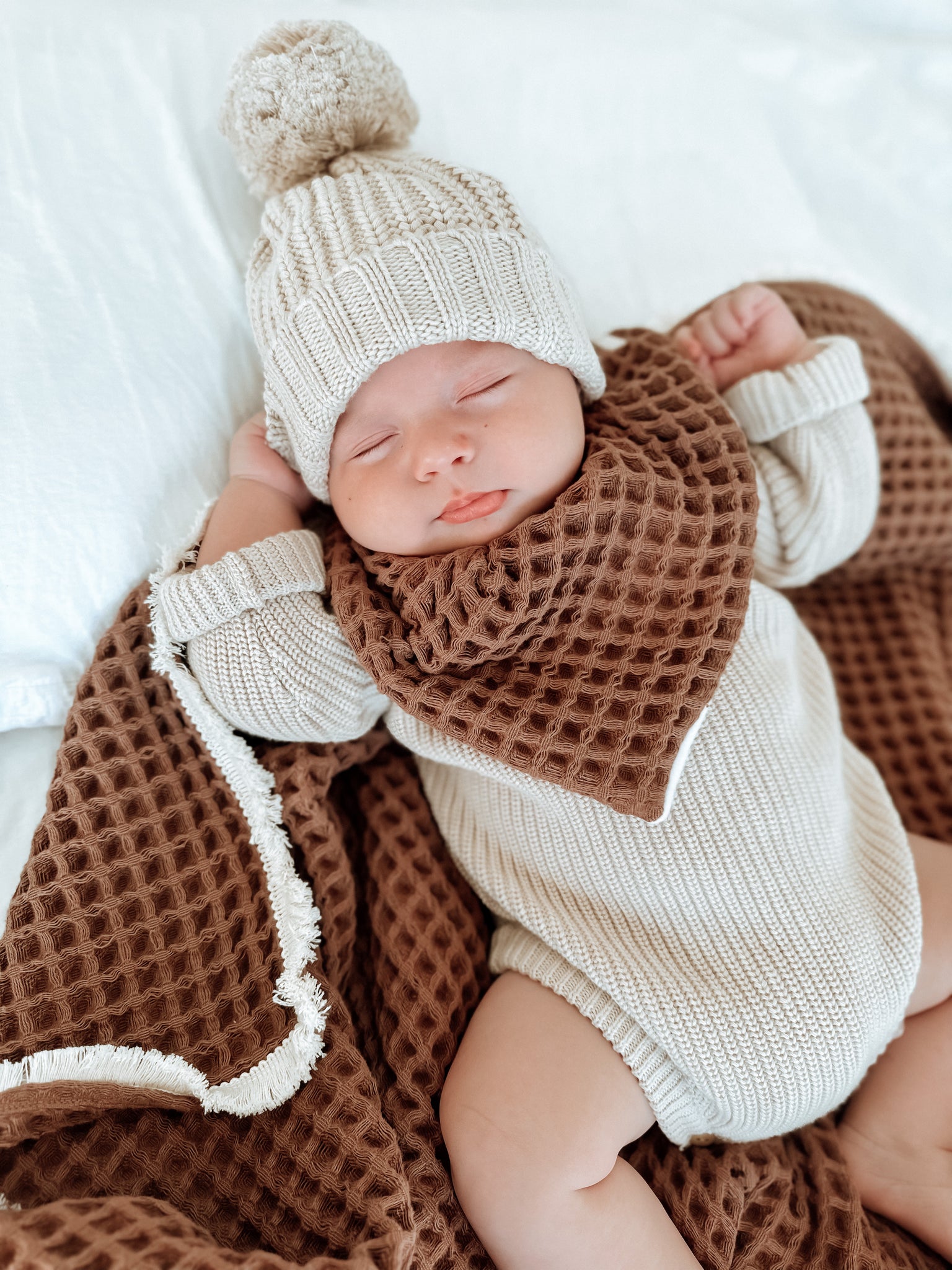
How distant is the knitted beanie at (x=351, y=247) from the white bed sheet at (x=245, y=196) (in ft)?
0.48

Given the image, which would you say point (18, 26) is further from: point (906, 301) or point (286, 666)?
point (906, 301)

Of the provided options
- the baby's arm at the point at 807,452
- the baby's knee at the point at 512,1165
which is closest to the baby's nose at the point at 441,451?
the baby's arm at the point at 807,452

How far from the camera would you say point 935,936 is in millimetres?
1017

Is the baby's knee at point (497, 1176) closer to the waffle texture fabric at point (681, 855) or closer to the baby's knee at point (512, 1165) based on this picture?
the baby's knee at point (512, 1165)

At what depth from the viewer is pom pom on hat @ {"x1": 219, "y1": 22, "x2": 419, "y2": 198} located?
1.00 metres

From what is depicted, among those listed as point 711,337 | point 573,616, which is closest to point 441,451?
point 573,616

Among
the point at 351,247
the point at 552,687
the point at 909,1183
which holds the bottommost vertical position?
the point at 909,1183

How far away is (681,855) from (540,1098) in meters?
0.29

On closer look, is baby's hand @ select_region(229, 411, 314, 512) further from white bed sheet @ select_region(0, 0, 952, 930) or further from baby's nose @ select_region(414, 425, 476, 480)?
baby's nose @ select_region(414, 425, 476, 480)

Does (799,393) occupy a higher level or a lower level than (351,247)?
lower

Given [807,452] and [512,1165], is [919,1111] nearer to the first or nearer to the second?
[512,1165]

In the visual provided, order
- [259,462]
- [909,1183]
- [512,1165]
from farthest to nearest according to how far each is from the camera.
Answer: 1. [259,462]
2. [909,1183]
3. [512,1165]

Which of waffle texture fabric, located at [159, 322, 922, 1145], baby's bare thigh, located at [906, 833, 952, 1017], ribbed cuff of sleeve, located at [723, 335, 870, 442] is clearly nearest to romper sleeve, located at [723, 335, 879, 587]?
ribbed cuff of sleeve, located at [723, 335, 870, 442]

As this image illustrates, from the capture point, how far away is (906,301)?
4.98 ft
